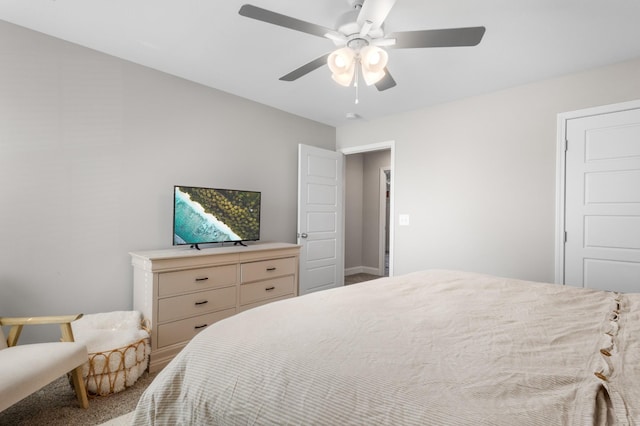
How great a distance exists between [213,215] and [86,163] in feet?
3.48

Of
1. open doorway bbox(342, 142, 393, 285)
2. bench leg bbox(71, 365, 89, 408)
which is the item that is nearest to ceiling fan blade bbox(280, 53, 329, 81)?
bench leg bbox(71, 365, 89, 408)

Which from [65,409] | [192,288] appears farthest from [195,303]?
[65,409]

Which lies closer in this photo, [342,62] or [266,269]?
[342,62]

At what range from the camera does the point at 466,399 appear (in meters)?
0.74

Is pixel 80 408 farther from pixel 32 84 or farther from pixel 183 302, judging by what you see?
pixel 32 84

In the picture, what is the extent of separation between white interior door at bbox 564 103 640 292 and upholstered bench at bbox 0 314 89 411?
3.73 meters

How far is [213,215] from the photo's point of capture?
302cm

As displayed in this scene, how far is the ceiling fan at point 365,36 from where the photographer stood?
1566 millimetres

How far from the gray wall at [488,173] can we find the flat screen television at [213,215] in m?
1.83

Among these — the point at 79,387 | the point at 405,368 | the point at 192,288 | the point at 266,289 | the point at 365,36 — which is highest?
the point at 365,36

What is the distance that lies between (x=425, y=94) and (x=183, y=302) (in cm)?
306

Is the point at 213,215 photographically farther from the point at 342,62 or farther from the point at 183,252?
the point at 342,62

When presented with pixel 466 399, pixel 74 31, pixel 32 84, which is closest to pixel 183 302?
pixel 32 84

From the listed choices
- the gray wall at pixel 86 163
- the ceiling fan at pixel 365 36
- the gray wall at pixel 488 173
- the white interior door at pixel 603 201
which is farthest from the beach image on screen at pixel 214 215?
the white interior door at pixel 603 201
